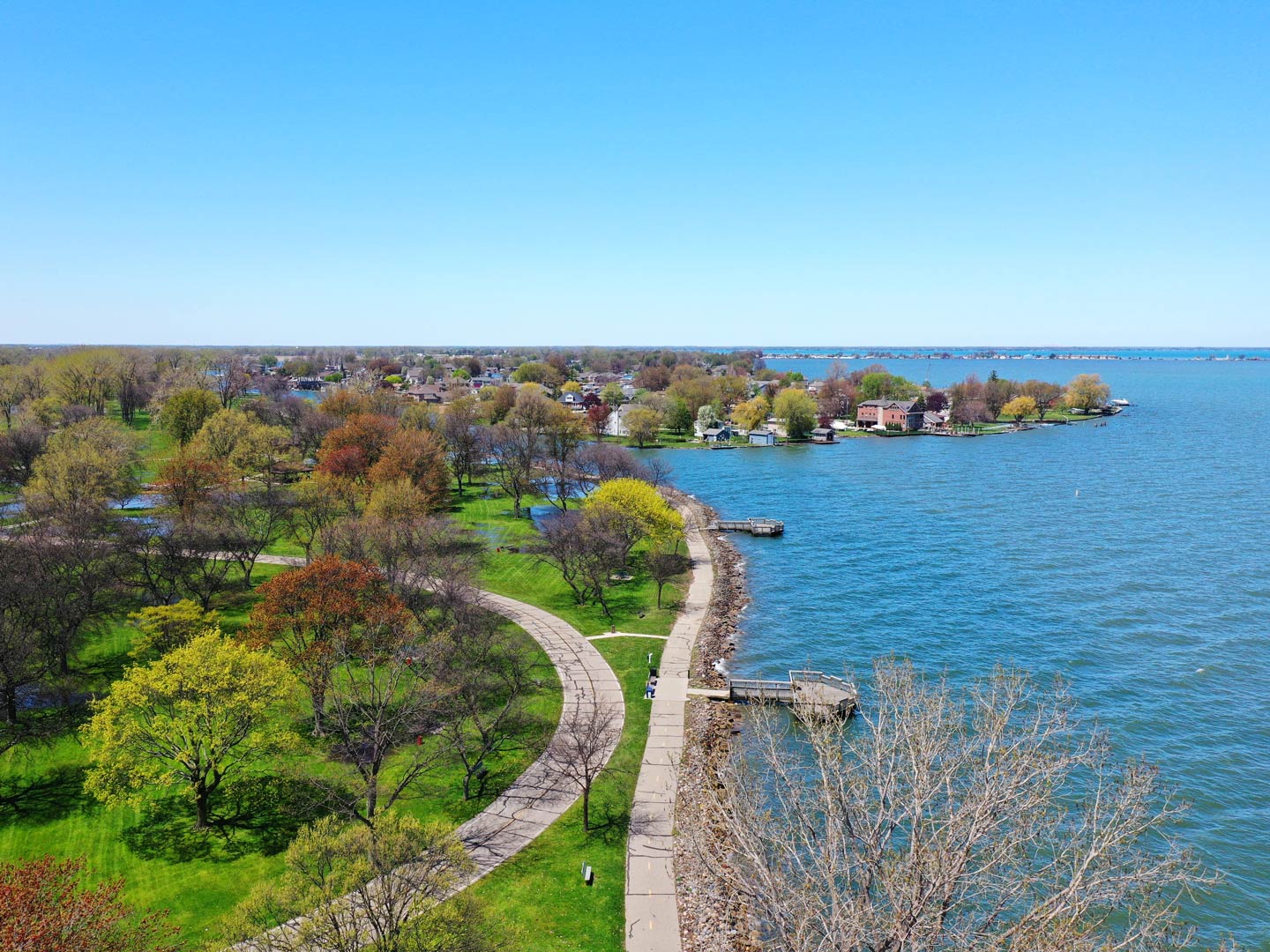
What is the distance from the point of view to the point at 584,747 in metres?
28.4

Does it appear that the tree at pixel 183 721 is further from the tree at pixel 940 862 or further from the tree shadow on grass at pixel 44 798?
the tree at pixel 940 862

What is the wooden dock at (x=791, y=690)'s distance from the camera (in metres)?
38.9

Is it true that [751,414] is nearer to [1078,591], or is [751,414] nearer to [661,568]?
[1078,591]

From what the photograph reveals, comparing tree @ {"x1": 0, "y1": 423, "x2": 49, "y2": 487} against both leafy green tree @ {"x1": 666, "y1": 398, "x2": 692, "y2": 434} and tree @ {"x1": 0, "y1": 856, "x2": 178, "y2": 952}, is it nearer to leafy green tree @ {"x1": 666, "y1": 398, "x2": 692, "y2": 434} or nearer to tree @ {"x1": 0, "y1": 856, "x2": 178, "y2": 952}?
tree @ {"x1": 0, "y1": 856, "x2": 178, "y2": 952}

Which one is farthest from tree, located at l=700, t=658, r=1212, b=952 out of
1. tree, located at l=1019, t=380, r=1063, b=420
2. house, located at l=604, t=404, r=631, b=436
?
tree, located at l=1019, t=380, r=1063, b=420

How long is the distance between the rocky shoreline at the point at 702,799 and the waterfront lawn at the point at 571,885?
2417mm

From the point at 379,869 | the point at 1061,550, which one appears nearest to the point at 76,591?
the point at 379,869

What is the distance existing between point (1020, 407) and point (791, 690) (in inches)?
6452

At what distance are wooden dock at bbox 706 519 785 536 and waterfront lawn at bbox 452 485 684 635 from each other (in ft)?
46.4

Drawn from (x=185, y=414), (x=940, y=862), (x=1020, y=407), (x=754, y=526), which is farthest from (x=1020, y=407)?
(x=940, y=862)

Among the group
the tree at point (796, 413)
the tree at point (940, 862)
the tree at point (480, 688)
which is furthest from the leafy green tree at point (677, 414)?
the tree at point (940, 862)

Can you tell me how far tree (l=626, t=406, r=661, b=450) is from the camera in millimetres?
135500

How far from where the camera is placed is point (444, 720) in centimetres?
3341

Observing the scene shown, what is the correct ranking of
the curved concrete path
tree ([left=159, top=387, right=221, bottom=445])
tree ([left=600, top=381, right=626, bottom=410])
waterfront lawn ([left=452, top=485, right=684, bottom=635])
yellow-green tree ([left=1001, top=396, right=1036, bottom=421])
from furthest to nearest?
tree ([left=600, top=381, right=626, bottom=410]) < yellow-green tree ([left=1001, top=396, right=1036, bottom=421]) < tree ([left=159, top=387, right=221, bottom=445]) < waterfront lawn ([left=452, top=485, right=684, bottom=635]) < the curved concrete path
